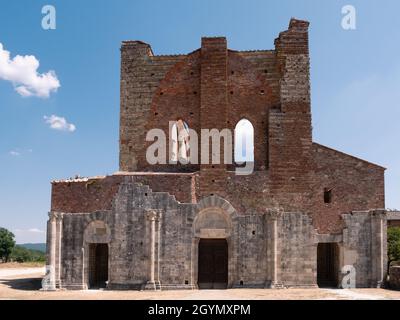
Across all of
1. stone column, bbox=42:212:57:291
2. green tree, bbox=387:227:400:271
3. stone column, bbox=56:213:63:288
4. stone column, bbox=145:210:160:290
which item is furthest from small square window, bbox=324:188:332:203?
stone column, bbox=42:212:57:291

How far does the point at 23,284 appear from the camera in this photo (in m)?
24.4

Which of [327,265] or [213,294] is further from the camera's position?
[327,265]

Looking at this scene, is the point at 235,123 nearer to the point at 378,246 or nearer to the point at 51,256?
the point at 378,246

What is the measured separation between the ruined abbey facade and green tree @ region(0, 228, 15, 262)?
28.4 m

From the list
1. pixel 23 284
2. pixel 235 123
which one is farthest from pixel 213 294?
pixel 23 284

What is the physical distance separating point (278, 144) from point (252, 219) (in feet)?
14.2

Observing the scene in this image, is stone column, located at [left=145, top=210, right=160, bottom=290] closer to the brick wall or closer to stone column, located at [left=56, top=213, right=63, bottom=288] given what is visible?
the brick wall

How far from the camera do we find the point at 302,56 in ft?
82.9

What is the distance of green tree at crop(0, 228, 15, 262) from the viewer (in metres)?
49.9

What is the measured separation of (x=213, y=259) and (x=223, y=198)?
3.96 meters

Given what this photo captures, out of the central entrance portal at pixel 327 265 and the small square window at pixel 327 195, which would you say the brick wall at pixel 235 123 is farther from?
the central entrance portal at pixel 327 265

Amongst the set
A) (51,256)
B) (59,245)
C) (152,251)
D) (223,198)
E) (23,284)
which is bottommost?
(23,284)

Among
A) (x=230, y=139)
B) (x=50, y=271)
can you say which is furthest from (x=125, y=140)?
(x=50, y=271)
